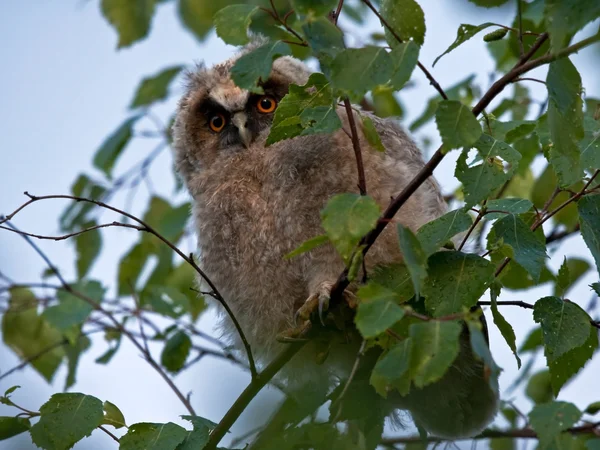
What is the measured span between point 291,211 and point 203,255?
539 mm

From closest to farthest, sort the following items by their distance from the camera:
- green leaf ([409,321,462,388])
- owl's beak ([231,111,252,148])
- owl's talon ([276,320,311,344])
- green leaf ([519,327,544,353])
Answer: green leaf ([409,321,462,388]), owl's talon ([276,320,311,344]), owl's beak ([231,111,252,148]), green leaf ([519,327,544,353])

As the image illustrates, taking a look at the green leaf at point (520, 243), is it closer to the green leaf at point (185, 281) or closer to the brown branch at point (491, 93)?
the brown branch at point (491, 93)

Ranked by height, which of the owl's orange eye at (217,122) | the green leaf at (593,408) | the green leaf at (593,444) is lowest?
the green leaf at (593,444)

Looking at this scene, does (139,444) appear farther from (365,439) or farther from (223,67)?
(223,67)

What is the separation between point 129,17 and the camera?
4.55 m

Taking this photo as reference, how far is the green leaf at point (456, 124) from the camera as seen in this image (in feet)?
5.51

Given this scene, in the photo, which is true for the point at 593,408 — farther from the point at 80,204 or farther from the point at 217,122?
the point at 80,204

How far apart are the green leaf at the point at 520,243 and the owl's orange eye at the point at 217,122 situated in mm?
1993

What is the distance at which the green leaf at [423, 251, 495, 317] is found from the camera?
74.8 inches

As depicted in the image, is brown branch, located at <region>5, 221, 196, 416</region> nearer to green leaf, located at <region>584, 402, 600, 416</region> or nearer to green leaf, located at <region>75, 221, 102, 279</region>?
green leaf, located at <region>75, 221, 102, 279</region>

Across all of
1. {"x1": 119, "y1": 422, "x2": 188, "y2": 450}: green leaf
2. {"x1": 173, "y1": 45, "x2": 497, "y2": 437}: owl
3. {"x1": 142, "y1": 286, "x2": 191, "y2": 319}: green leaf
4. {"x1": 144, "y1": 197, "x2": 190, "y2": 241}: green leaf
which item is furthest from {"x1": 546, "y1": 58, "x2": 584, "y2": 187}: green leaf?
{"x1": 144, "y1": 197, "x2": 190, "y2": 241}: green leaf

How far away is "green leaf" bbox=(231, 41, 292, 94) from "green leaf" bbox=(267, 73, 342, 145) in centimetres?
14

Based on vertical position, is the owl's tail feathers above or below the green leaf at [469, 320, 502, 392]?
above

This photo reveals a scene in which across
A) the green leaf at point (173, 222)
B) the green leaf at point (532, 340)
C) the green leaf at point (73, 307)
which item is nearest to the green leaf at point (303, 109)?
the green leaf at point (73, 307)
